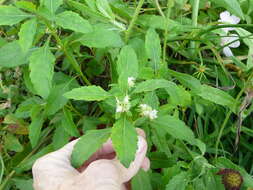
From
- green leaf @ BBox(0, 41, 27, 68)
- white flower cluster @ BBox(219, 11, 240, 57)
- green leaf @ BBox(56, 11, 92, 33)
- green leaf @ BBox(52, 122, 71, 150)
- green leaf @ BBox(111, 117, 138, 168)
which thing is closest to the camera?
green leaf @ BBox(111, 117, 138, 168)

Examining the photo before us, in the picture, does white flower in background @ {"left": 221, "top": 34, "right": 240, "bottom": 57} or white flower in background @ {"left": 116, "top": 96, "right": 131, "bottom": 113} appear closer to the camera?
white flower in background @ {"left": 116, "top": 96, "right": 131, "bottom": 113}

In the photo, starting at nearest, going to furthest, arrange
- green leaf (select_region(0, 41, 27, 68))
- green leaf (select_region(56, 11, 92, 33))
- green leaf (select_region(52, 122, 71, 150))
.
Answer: green leaf (select_region(56, 11, 92, 33)), green leaf (select_region(0, 41, 27, 68)), green leaf (select_region(52, 122, 71, 150))

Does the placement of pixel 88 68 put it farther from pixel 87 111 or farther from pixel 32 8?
pixel 32 8

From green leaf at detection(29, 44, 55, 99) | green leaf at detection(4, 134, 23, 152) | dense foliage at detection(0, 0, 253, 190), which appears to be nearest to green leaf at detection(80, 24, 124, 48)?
dense foliage at detection(0, 0, 253, 190)

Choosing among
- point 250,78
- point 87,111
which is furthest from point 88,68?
point 250,78

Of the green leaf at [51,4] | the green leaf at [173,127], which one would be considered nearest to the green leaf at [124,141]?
the green leaf at [173,127]

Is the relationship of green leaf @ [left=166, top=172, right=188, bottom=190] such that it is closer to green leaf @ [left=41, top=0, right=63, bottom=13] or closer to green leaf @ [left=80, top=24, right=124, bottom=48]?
green leaf @ [left=80, top=24, right=124, bottom=48]

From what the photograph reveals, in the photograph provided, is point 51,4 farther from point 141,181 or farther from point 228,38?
point 228,38

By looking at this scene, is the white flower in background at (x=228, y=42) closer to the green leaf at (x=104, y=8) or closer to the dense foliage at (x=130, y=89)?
the dense foliage at (x=130, y=89)

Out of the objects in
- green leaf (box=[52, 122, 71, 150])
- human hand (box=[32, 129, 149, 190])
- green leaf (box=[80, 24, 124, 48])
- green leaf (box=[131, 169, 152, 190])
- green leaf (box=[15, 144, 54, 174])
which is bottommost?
green leaf (box=[15, 144, 54, 174])
